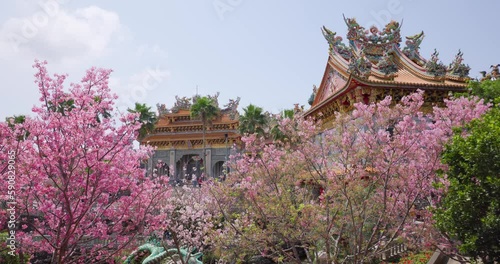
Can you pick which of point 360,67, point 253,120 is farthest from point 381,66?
point 253,120

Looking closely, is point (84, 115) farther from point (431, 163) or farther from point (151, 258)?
point (151, 258)

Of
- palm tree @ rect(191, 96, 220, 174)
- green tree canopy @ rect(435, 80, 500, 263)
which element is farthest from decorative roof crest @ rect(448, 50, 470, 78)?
palm tree @ rect(191, 96, 220, 174)

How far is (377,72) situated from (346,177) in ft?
37.1

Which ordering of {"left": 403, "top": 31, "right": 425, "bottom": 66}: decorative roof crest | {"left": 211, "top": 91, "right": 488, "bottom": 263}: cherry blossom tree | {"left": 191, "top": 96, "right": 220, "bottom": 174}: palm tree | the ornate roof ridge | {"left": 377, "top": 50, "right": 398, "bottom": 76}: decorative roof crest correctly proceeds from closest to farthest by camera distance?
{"left": 211, "top": 91, "right": 488, "bottom": 263}: cherry blossom tree < {"left": 377, "top": 50, "right": 398, "bottom": 76}: decorative roof crest < the ornate roof ridge < {"left": 403, "top": 31, "right": 425, "bottom": 66}: decorative roof crest < {"left": 191, "top": 96, "right": 220, "bottom": 174}: palm tree

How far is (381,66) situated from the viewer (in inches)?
723

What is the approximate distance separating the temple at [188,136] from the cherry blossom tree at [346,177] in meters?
30.7

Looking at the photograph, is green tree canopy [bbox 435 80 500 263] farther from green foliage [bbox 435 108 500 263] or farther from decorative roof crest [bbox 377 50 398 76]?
decorative roof crest [bbox 377 50 398 76]

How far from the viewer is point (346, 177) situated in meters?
8.54

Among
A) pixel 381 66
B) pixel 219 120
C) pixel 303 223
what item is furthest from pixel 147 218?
pixel 219 120

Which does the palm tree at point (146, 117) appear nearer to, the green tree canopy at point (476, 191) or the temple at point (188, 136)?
the temple at point (188, 136)

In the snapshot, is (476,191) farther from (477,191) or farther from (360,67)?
(360,67)

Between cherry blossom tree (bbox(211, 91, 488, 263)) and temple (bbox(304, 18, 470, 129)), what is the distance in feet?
25.3

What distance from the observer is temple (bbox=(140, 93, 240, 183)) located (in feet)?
134

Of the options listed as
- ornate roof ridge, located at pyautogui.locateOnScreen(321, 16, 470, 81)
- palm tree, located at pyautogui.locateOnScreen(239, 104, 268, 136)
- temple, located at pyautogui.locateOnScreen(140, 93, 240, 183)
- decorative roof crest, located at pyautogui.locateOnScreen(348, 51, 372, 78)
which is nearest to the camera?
decorative roof crest, located at pyautogui.locateOnScreen(348, 51, 372, 78)
